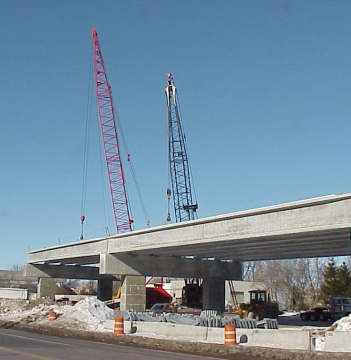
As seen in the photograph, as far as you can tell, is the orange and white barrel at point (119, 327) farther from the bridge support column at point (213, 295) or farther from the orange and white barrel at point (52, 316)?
the bridge support column at point (213, 295)

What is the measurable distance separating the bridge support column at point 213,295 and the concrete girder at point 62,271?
1861 cm

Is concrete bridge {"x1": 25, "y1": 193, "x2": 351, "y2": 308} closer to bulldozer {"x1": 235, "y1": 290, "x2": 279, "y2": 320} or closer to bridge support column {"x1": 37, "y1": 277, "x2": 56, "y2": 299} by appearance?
bulldozer {"x1": 235, "y1": 290, "x2": 279, "y2": 320}

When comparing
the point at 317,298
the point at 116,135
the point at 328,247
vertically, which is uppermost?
the point at 116,135

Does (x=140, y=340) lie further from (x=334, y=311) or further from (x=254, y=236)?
(x=334, y=311)

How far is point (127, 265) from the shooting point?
132ft

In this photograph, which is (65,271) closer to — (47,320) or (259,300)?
(47,320)

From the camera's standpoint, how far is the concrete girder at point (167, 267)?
39.9 metres

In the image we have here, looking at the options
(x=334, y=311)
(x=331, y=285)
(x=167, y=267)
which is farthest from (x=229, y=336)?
(x=331, y=285)

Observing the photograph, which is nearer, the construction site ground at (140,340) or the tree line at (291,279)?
the construction site ground at (140,340)

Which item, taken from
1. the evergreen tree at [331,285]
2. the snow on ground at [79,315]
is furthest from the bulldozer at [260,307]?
the evergreen tree at [331,285]

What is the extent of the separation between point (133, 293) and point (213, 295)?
8130mm

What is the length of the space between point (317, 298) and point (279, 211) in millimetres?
56020

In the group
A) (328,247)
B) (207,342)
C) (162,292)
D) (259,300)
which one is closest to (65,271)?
(162,292)

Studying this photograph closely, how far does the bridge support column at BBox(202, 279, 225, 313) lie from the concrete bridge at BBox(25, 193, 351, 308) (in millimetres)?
87
